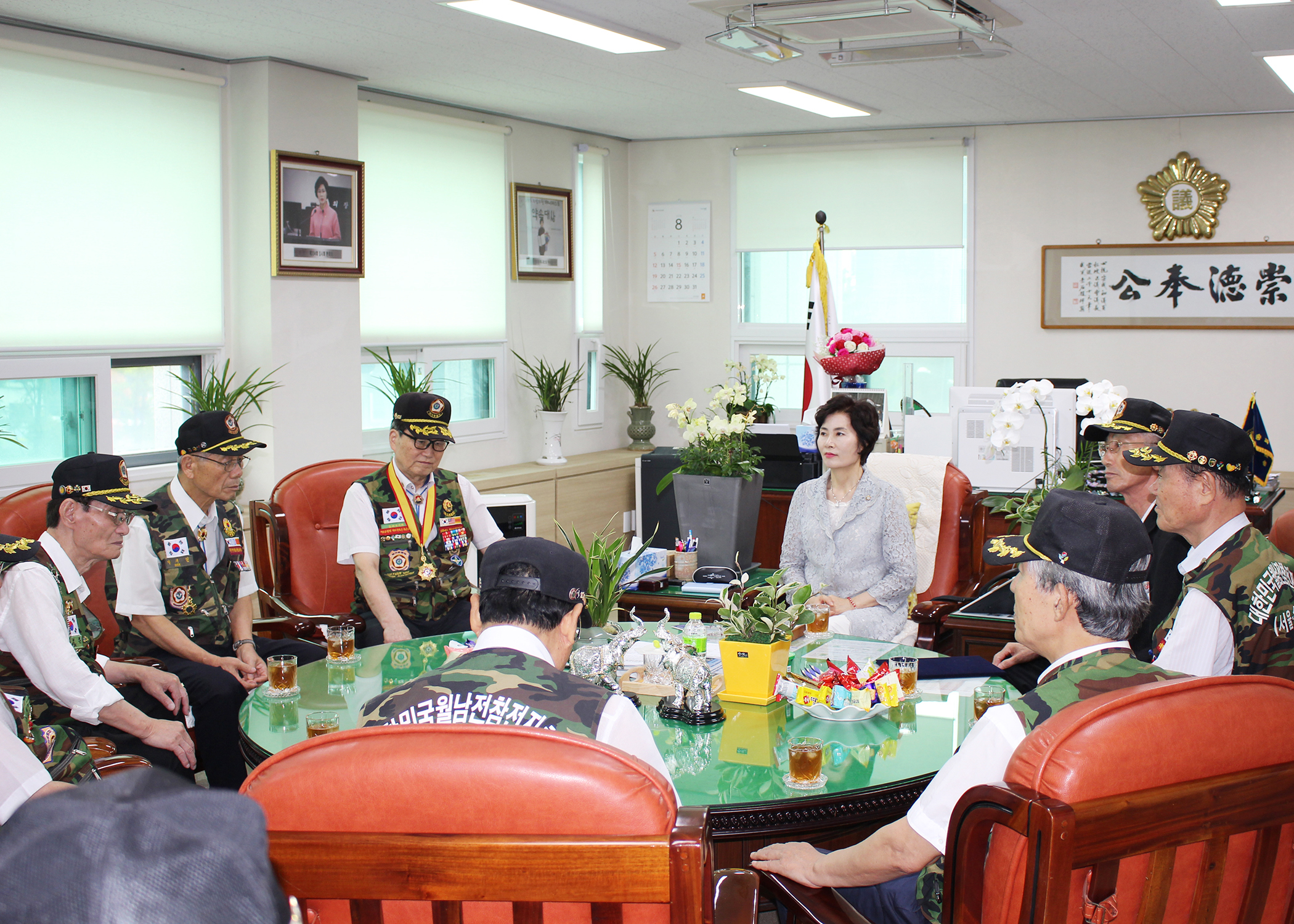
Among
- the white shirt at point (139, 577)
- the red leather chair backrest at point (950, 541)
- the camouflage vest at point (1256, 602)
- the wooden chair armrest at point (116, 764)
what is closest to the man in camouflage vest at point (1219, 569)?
the camouflage vest at point (1256, 602)

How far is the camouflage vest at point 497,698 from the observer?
166cm

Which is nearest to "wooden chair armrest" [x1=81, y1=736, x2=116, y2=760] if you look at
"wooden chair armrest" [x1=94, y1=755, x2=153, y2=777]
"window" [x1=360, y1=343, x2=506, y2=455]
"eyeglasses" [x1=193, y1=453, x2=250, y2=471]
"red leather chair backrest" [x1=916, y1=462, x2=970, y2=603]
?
"wooden chair armrest" [x1=94, y1=755, x2=153, y2=777]

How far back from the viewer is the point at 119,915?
634mm

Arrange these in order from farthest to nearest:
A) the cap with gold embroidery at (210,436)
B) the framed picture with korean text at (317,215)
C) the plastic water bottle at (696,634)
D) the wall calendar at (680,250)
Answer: the wall calendar at (680,250), the framed picture with korean text at (317,215), the cap with gold embroidery at (210,436), the plastic water bottle at (696,634)

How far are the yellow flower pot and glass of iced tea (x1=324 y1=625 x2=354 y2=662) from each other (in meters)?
1.03

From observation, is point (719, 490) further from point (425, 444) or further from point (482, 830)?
point (482, 830)

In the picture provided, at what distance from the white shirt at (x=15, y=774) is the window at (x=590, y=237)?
552 centimetres

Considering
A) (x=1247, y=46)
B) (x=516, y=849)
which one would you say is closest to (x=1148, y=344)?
(x=1247, y=46)

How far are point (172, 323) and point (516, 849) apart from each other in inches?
170

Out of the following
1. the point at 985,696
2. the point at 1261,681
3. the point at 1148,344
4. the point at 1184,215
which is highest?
the point at 1184,215

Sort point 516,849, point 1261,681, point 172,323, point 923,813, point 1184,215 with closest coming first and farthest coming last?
1. point 516,849
2. point 1261,681
3. point 923,813
4. point 172,323
5. point 1184,215

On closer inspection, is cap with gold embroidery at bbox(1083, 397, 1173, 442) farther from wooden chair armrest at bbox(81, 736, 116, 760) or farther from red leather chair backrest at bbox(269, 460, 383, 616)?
wooden chair armrest at bbox(81, 736, 116, 760)

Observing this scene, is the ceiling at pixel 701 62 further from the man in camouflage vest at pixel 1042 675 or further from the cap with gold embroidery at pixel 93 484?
the man in camouflage vest at pixel 1042 675

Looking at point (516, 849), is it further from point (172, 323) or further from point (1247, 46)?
point (1247, 46)
